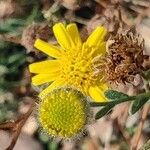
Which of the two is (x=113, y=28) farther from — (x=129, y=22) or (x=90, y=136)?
(x=90, y=136)

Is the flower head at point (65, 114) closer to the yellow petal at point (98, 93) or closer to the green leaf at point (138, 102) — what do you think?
the green leaf at point (138, 102)

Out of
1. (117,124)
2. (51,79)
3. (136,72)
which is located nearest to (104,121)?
(117,124)

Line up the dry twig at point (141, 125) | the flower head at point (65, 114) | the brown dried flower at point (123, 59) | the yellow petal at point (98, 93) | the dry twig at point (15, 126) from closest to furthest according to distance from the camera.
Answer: the flower head at point (65, 114) < the brown dried flower at point (123, 59) < the yellow petal at point (98, 93) < the dry twig at point (15, 126) < the dry twig at point (141, 125)

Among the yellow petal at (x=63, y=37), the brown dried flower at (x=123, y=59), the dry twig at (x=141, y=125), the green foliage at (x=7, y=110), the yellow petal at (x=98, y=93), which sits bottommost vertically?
the green foliage at (x=7, y=110)

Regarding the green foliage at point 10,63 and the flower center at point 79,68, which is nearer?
the flower center at point 79,68

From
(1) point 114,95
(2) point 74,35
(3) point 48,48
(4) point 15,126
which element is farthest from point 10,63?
(1) point 114,95

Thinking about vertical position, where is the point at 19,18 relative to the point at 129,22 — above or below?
below

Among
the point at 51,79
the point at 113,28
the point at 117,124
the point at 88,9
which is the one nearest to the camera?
the point at 51,79

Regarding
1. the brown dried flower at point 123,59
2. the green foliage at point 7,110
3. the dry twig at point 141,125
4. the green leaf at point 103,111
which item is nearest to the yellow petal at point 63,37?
the brown dried flower at point 123,59

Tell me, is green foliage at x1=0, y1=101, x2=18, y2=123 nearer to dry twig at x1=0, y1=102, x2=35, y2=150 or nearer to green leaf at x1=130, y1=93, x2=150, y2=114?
dry twig at x1=0, y1=102, x2=35, y2=150
